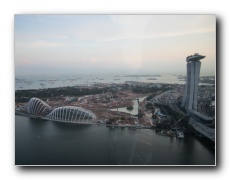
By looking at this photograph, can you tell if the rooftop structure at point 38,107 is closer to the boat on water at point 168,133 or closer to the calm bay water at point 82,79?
the calm bay water at point 82,79

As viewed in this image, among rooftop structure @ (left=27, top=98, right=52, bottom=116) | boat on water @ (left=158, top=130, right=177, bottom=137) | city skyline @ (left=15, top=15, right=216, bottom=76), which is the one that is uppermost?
city skyline @ (left=15, top=15, right=216, bottom=76)

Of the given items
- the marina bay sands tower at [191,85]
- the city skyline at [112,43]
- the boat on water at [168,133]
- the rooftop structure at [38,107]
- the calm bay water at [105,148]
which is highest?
the city skyline at [112,43]

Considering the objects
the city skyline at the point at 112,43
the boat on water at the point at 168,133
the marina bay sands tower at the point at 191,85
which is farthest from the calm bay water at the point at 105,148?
the city skyline at the point at 112,43

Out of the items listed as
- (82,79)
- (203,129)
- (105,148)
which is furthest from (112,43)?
(203,129)

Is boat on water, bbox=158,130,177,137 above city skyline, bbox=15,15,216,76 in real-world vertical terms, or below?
below

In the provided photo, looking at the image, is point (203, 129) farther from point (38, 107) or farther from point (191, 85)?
point (38, 107)

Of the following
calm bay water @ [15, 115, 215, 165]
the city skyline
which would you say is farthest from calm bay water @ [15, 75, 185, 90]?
calm bay water @ [15, 115, 215, 165]

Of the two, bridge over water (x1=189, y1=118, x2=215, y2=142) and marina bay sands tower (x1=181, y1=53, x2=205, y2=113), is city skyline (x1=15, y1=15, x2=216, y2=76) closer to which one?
marina bay sands tower (x1=181, y1=53, x2=205, y2=113)
